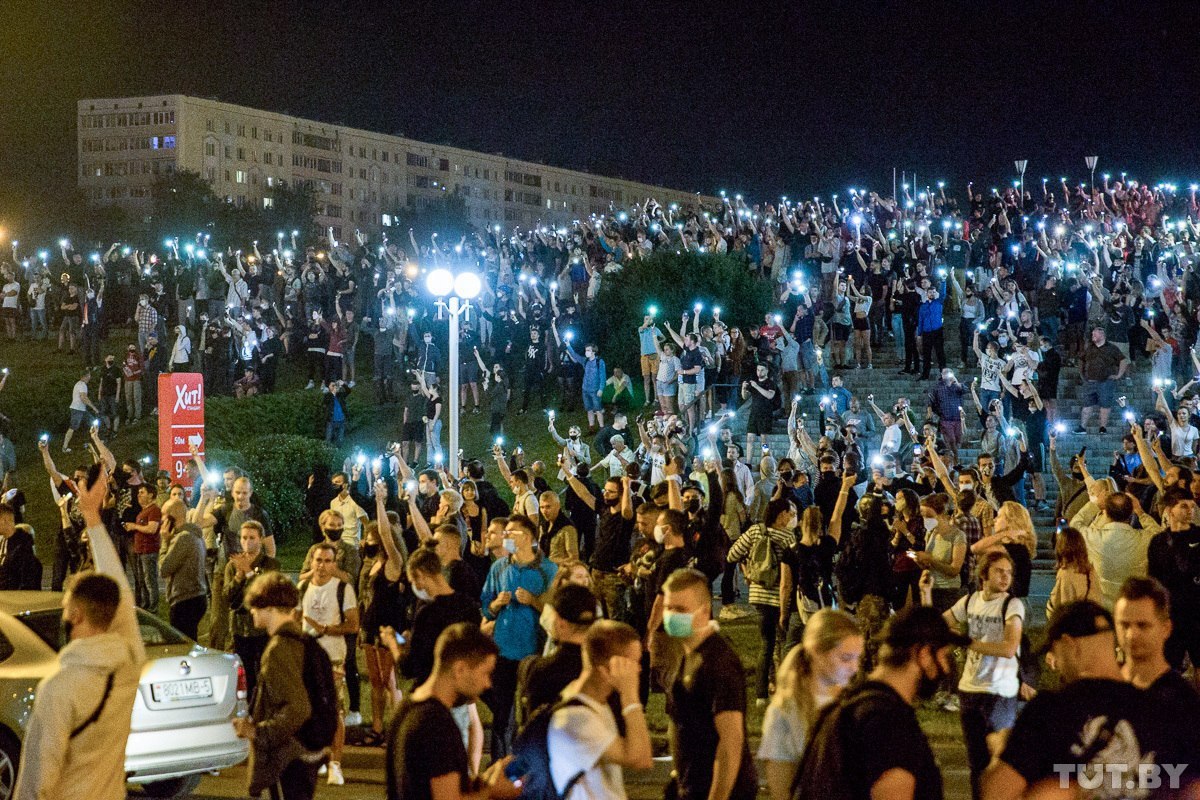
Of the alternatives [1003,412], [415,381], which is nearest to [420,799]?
[1003,412]

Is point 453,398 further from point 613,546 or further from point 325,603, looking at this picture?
point 325,603

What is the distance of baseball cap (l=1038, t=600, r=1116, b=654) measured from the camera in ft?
15.6

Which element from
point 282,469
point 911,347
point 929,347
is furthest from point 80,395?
point 929,347

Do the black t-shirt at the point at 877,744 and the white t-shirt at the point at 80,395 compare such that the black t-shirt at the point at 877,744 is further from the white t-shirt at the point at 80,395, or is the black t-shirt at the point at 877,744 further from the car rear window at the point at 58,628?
the white t-shirt at the point at 80,395

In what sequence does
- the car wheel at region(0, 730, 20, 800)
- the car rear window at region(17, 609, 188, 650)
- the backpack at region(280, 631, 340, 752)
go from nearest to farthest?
1. the backpack at region(280, 631, 340, 752)
2. the car wheel at region(0, 730, 20, 800)
3. the car rear window at region(17, 609, 188, 650)

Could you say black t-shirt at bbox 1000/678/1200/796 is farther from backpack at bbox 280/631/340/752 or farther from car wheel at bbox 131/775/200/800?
car wheel at bbox 131/775/200/800

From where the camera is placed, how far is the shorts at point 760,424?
22.7m

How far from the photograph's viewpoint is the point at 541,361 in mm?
28188

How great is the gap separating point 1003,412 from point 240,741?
14.9 meters

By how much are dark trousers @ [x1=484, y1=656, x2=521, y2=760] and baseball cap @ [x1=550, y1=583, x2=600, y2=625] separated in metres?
2.39

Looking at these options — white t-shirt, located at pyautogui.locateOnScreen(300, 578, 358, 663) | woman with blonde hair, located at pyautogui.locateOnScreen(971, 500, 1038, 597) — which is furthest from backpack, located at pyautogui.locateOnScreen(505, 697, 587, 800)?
woman with blonde hair, located at pyautogui.locateOnScreen(971, 500, 1038, 597)

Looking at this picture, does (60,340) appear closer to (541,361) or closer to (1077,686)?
(541,361)

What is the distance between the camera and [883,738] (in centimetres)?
434

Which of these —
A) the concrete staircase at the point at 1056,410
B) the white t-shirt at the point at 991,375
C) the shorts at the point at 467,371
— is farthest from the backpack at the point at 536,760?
the shorts at the point at 467,371
